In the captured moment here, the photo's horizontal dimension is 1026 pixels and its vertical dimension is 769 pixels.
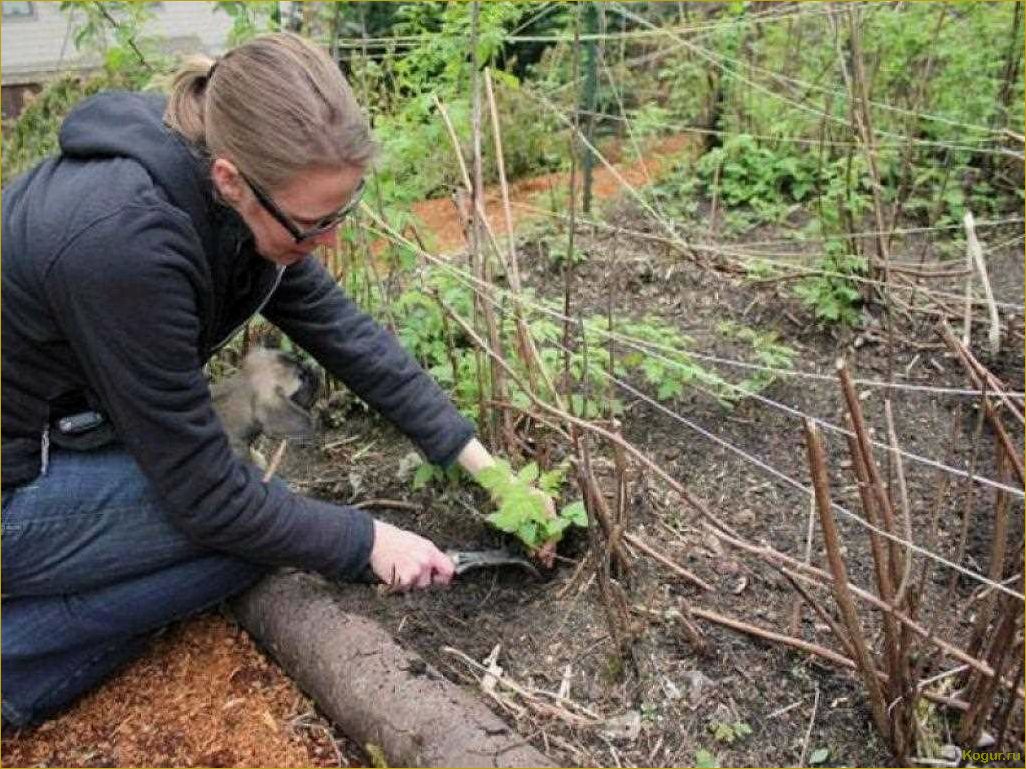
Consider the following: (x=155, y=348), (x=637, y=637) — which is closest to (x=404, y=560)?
(x=637, y=637)

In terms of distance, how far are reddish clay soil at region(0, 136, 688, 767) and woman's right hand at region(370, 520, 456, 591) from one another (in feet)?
1.08

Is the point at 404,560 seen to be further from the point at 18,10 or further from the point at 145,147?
the point at 18,10

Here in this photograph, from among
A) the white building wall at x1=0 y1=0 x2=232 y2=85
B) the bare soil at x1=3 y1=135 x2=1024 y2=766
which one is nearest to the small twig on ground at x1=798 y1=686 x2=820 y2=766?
the bare soil at x1=3 y1=135 x2=1024 y2=766

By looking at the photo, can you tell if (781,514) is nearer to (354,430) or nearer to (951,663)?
(951,663)

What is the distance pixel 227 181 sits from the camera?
1.74 meters

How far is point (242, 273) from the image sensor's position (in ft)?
6.49

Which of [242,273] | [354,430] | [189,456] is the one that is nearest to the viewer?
[189,456]

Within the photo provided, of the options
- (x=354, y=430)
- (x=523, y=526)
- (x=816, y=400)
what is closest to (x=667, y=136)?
(x=816, y=400)

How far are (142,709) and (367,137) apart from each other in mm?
1262

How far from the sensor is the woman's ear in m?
1.71

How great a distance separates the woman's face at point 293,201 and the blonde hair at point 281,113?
0.07 ft

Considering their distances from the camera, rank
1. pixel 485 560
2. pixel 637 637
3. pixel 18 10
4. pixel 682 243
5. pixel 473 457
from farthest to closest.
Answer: pixel 18 10 → pixel 682 243 → pixel 473 457 → pixel 485 560 → pixel 637 637

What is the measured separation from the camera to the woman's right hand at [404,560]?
6.46 feet

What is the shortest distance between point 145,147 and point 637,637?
1318mm
